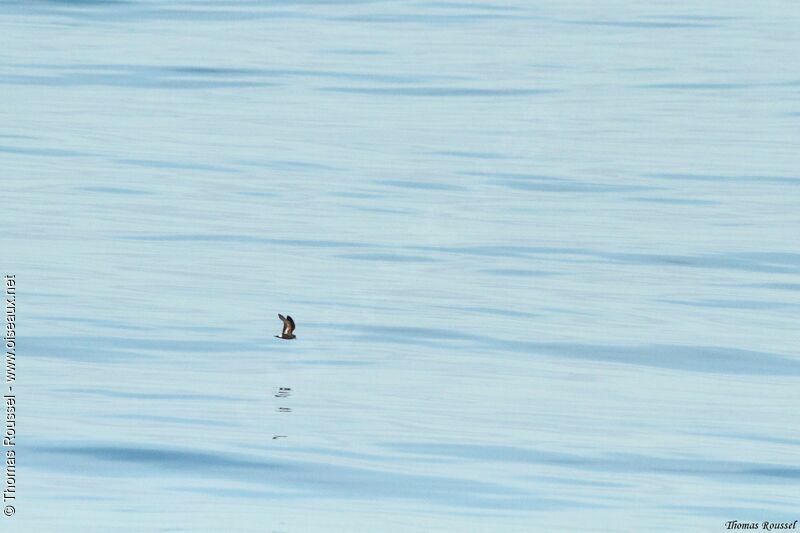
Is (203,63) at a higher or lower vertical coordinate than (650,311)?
higher

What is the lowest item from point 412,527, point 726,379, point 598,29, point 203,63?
point 412,527

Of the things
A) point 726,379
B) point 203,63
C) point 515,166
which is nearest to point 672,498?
point 726,379

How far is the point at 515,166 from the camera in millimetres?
16062

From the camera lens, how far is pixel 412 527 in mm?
7223

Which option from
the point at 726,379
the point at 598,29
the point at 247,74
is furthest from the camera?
the point at 598,29

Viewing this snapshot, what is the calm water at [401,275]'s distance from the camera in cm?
793

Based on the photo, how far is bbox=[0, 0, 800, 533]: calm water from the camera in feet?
26.0

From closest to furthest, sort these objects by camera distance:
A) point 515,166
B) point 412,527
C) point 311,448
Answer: point 412,527 < point 311,448 < point 515,166

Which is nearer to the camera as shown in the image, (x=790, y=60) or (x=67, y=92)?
(x=67, y=92)

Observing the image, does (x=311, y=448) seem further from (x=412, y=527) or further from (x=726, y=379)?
(x=726, y=379)

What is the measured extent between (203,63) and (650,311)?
35.0 feet

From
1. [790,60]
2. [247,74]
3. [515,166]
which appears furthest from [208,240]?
[790,60]

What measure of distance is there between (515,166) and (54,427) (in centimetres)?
804

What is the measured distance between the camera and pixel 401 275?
39.6 ft
